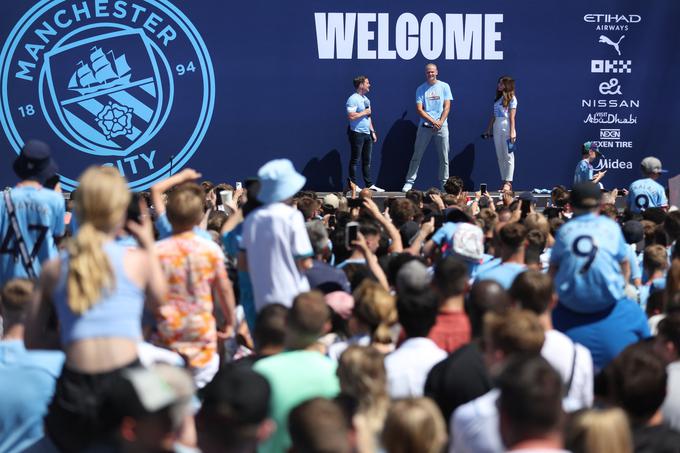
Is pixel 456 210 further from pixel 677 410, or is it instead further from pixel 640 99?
pixel 640 99

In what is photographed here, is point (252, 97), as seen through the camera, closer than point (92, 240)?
No

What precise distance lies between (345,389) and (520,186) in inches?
508

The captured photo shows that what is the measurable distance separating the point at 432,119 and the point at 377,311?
35.5 ft

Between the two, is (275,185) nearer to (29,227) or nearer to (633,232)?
(29,227)

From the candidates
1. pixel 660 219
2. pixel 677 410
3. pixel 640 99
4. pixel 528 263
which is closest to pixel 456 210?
pixel 528 263

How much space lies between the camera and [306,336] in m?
4.64

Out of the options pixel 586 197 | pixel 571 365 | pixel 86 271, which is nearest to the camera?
pixel 86 271

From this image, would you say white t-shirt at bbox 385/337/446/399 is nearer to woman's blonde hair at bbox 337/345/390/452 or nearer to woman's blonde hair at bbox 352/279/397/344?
woman's blonde hair at bbox 352/279/397/344

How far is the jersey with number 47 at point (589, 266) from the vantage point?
6.00 meters

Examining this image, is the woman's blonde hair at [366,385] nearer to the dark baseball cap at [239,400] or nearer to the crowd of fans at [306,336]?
the crowd of fans at [306,336]

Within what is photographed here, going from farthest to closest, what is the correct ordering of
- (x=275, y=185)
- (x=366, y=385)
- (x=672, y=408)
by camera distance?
(x=275, y=185) → (x=672, y=408) → (x=366, y=385)

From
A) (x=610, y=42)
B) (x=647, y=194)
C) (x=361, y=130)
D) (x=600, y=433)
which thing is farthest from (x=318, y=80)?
(x=600, y=433)

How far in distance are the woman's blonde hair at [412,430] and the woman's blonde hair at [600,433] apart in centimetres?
48

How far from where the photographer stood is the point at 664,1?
1681 centimetres
